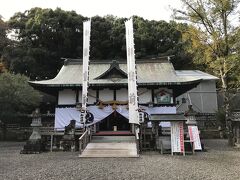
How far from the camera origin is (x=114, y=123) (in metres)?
21.6

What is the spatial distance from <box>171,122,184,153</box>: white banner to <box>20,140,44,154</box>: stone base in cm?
704

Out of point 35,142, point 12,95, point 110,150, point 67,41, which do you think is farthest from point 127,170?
point 67,41

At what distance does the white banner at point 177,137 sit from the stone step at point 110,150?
1.97m

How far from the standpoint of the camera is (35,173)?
8.34 m

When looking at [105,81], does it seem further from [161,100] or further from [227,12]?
[227,12]

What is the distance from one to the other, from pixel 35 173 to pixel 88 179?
1985mm

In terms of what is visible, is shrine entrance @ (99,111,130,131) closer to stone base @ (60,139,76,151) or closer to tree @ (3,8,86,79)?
stone base @ (60,139,76,151)

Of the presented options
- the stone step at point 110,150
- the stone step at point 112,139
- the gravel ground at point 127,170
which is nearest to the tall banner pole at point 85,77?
the stone step at point 112,139

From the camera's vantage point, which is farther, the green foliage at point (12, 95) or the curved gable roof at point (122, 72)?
the green foliage at point (12, 95)

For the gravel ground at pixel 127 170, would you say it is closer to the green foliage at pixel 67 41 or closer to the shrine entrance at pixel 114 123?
the shrine entrance at pixel 114 123

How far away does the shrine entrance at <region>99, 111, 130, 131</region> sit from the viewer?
21.2m

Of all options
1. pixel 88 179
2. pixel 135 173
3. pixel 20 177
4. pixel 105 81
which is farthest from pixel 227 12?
pixel 20 177

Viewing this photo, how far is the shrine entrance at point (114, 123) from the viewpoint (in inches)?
834

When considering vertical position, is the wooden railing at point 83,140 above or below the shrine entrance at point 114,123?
below
